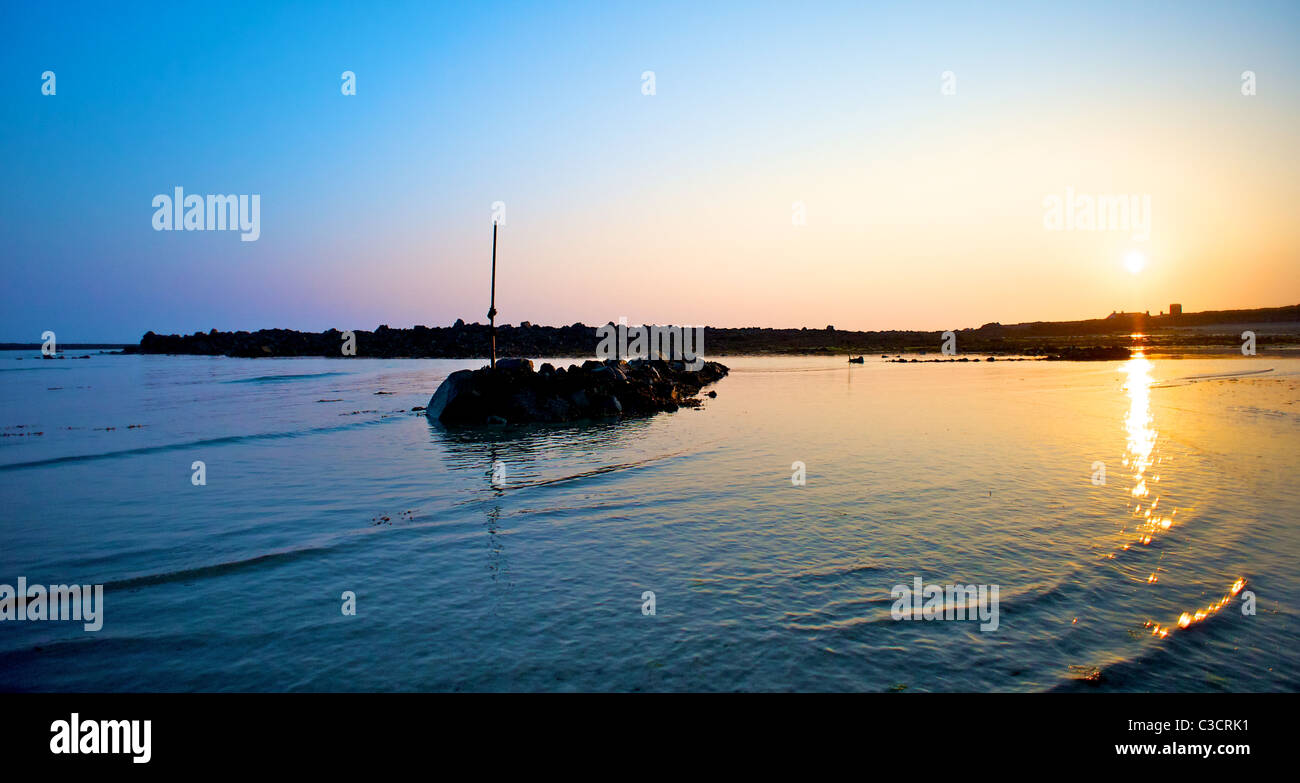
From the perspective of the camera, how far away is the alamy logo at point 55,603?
21.1ft

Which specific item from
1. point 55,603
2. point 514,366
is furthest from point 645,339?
point 55,603

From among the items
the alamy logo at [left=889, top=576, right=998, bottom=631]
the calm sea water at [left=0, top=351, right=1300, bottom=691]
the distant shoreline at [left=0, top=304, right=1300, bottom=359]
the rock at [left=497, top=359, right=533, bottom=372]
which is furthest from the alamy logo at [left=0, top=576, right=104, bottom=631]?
the distant shoreline at [left=0, top=304, right=1300, bottom=359]

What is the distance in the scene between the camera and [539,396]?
22578 millimetres

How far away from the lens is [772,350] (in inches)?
3396

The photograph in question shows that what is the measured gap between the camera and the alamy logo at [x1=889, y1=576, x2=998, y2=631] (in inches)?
241

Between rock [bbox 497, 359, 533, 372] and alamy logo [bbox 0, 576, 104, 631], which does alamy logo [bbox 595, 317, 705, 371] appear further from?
alamy logo [bbox 0, 576, 104, 631]

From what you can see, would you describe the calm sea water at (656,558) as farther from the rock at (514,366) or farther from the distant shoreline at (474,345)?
the distant shoreline at (474,345)

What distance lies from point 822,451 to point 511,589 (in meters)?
9.94

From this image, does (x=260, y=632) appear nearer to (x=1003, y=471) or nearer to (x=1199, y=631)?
(x=1199, y=631)
